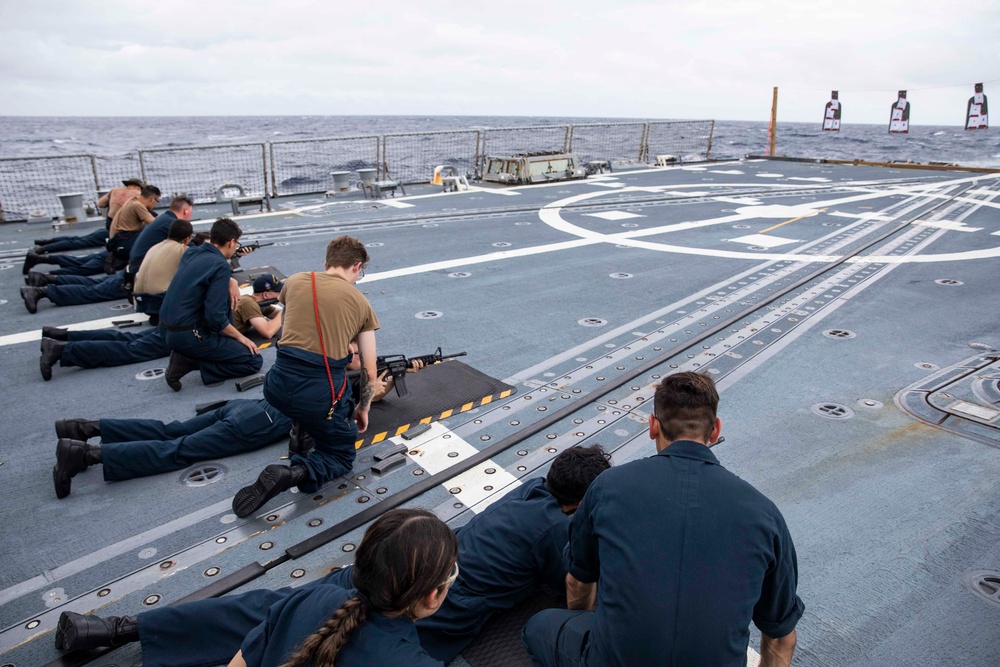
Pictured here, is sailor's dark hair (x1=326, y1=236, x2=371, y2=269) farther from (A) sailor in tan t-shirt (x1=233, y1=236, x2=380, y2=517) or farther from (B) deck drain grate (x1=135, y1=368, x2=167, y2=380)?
(B) deck drain grate (x1=135, y1=368, x2=167, y2=380)

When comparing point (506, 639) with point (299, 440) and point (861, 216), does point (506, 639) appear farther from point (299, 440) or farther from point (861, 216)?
point (861, 216)

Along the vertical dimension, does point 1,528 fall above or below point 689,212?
below

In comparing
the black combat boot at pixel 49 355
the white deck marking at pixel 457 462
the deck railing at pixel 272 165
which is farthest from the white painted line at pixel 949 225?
the black combat boot at pixel 49 355

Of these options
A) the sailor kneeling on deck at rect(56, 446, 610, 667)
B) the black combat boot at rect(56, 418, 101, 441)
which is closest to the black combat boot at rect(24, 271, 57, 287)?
the black combat boot at rect(56, 418, 101, 441)

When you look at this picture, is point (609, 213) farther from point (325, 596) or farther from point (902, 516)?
point (325, 596)

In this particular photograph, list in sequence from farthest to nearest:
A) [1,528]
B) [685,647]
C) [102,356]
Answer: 1. [102,356]
2. [1,528]
3. [685,647]

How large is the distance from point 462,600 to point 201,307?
373 cm

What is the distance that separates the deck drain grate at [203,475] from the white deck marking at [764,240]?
9525 mm

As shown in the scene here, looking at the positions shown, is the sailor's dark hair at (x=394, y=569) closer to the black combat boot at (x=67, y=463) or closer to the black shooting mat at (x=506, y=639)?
the black shooting mat at (x=506, y=639)

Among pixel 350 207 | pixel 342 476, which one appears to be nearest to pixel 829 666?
pixel 342 476

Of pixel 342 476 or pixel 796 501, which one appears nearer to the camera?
pixel 796 501

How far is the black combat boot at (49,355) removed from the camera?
5.65m

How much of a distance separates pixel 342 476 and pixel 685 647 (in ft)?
9.29

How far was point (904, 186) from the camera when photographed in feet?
58.4
